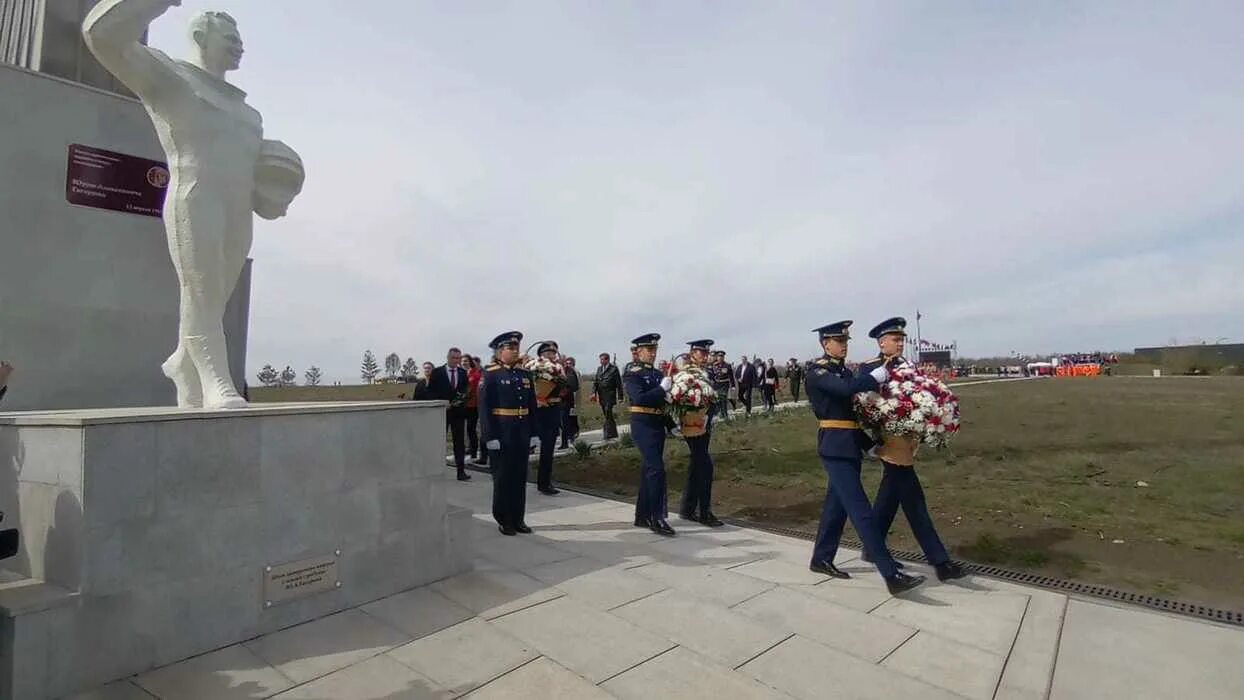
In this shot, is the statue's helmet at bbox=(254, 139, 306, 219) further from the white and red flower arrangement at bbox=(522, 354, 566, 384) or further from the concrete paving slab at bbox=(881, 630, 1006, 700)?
the concrete paving slab at bbox=(881, 630, 1006, 700)

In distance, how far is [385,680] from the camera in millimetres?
3309

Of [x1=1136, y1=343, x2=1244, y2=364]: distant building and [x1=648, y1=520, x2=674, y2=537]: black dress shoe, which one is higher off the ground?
[x1=1136, y1=343, x2=1244, y2=364]: distant building

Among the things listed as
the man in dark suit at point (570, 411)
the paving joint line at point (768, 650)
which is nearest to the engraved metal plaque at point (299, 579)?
the paving joint line at point (768, 650)

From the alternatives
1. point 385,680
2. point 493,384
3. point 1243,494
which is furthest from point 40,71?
point 1243,494

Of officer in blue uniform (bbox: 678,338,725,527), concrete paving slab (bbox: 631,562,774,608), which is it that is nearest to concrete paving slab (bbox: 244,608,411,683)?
concrete paving slab (bbox: 631,562,774,608)

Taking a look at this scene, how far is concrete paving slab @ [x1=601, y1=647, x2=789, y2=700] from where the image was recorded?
3.27 m

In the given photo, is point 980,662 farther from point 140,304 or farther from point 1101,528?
point 140,304

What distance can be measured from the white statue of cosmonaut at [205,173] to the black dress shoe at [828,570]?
4208mm

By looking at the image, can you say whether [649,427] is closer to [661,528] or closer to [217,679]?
[661,528]

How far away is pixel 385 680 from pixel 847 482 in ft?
11.0

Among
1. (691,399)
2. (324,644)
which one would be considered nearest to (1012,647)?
(691,399)

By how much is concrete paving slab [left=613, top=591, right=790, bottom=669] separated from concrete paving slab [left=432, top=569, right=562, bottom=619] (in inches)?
23.5

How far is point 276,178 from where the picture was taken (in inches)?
189

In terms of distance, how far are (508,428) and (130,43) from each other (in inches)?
157
